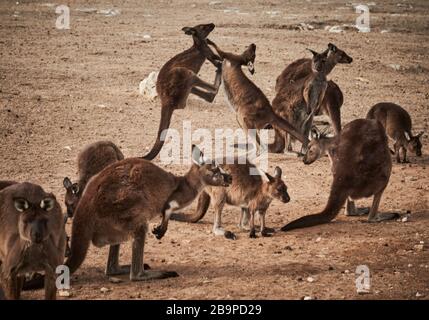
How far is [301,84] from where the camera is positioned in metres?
11.2

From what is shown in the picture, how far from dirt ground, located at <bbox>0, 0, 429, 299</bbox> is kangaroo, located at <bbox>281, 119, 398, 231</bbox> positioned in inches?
7.0

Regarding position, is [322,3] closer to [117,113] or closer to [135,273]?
[117,113]

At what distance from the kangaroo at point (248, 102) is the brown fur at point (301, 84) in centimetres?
26

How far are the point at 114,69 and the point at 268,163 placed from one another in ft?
17.4

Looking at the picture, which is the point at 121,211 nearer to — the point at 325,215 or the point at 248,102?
the point at 325,215

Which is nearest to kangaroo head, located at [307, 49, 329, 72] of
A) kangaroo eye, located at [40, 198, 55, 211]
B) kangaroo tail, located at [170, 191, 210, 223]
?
kangaroo tail, located at [170, 191, 210, 223]

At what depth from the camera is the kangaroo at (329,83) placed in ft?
36.3

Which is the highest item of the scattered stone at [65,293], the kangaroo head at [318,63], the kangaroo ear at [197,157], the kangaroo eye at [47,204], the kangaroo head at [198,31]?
the kangaroo head at [198,31]

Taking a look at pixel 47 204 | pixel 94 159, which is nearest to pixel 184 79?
pixel 94 159

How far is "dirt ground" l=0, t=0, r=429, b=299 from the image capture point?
676cm

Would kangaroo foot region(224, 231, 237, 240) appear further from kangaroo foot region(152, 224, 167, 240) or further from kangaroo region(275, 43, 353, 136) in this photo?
kangaroo region(275, 43, 353, 136)

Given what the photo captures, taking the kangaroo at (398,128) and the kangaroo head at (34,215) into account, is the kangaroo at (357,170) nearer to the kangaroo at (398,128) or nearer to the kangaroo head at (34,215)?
the kangaroo at (398,128)

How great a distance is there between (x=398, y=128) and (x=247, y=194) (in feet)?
10.9

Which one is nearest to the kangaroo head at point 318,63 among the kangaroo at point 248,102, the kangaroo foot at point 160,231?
the kangaroo at point 248,102
